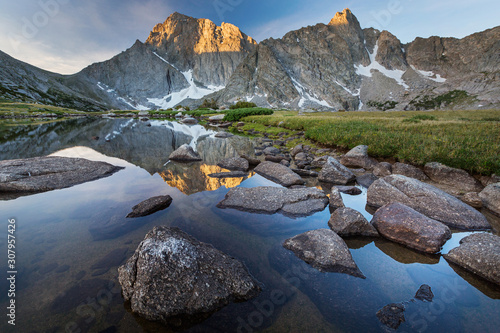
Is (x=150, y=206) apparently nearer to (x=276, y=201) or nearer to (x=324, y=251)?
(x=276, y=201)

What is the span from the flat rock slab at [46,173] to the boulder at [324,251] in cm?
1166

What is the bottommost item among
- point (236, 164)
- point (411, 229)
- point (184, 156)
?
point (411, 229)

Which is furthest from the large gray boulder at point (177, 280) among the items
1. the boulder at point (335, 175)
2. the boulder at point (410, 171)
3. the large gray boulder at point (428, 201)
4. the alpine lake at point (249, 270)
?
the boulder at point (410, 171)

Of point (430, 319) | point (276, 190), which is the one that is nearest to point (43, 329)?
point (430, 319)

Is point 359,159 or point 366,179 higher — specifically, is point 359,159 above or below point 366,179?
above

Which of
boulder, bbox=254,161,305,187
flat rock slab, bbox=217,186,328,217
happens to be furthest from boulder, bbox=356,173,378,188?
flat rock slab, bbox=217,186,328,217

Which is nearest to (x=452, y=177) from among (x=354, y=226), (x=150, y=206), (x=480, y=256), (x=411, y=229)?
(x=411, y=229)

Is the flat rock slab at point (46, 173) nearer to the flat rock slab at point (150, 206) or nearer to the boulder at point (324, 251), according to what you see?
the flat rock slab at point (150, 206)

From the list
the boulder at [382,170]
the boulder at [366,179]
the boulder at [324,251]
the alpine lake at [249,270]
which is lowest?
the alpine lake at [249,270]

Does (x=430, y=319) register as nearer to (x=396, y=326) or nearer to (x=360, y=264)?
(x=396, y=326)

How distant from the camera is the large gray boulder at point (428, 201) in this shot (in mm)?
7635

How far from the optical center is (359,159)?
49.7ft

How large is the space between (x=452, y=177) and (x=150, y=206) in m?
14.9

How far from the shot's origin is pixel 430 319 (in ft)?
14.0
